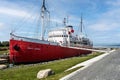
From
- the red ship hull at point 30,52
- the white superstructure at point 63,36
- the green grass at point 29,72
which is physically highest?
the white superstructure at point 63,36

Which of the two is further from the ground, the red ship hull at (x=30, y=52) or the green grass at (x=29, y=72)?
the red ship hull at (x=30, y=52)

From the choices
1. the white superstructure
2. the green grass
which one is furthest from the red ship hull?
the green grass

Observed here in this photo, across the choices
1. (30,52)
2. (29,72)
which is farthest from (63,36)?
(29,72)

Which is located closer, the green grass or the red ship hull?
the green grass

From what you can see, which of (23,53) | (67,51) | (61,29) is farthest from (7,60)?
(61,29)

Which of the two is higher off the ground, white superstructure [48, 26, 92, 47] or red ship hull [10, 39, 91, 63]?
white superstructure [48, 26, 92, 47]

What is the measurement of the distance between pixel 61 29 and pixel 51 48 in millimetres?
13932

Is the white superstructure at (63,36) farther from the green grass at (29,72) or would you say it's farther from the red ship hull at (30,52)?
the green grass at (29,72)

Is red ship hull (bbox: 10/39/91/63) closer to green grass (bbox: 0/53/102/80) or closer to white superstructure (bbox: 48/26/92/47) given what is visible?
white superstructure (bbox: 48/26/92/47)

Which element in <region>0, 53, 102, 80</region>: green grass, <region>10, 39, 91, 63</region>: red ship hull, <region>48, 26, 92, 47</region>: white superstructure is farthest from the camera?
<region>48, 26, 92, 47</region>: white superstructure

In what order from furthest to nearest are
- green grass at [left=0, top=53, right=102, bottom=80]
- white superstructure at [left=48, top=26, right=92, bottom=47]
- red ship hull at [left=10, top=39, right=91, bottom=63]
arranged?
white superstructure at [left=48, top=26, right=92, bottom=47]
red ship hull at [left=10, top=39, right=91, bottom=63]
green grass at [left=0, top=53, right=102, bottom=80]

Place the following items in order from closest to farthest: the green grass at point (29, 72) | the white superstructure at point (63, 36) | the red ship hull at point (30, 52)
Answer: the green grass at point (29, 72) < the red ship hull at point (30, 52) < the white superstructure at point (63, 36)

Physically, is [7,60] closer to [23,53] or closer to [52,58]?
[23,53]

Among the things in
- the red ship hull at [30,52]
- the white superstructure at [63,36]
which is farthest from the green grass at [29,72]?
the white superstructure at [63,36]
